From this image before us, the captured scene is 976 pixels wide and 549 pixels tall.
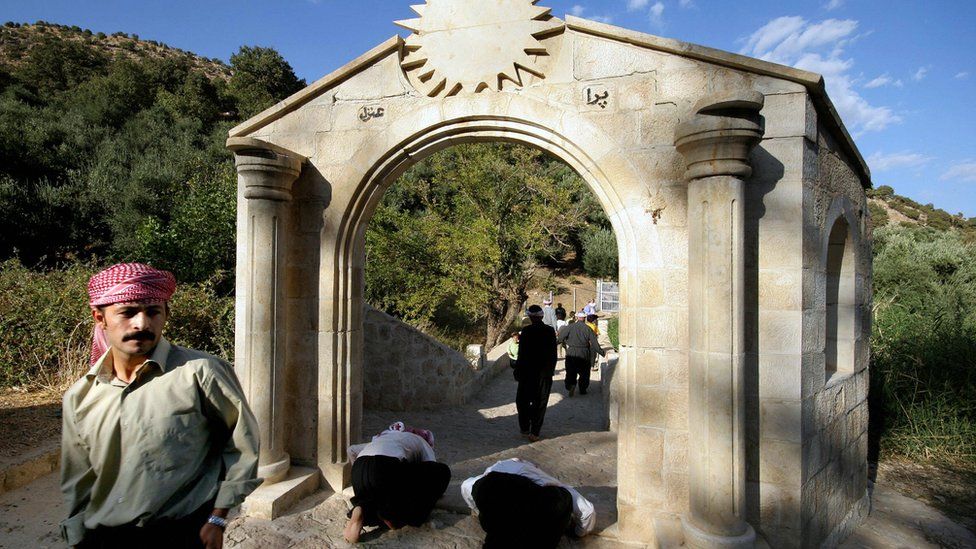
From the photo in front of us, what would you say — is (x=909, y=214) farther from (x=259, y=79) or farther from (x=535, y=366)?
(x=259, y=79)

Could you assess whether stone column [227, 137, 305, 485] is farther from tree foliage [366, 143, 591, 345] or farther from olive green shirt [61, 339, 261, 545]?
tree foliage [366, 143, 591, 345]

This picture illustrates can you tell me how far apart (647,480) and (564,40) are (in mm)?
3067

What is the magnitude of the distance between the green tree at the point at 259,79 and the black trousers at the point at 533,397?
24433 mm

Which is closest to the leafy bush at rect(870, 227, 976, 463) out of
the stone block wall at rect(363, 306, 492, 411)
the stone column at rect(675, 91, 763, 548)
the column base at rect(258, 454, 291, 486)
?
the stone column at rect(675, 91, 763, 548)

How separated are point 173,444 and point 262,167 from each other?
2395 millimetres

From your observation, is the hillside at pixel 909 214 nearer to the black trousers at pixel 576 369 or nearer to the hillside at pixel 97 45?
the black trousers at pixel 576 369

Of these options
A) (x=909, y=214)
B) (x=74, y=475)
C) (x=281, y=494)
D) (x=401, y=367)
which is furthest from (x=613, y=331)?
(x=909, y=214)

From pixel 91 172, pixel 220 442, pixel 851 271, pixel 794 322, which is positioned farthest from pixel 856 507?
pixel 91 172

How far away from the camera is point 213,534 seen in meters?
1.77

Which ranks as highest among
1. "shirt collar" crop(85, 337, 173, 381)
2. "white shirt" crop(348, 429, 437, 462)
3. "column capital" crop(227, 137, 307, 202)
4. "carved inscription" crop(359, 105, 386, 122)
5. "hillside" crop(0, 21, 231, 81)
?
"hillside" crop(0, 21, 231, 81)

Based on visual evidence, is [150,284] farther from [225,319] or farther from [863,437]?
[225,319]

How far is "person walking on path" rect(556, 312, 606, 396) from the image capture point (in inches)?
323

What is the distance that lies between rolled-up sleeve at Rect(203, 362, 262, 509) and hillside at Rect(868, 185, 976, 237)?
98.4 feet

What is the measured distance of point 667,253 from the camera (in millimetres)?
3250
